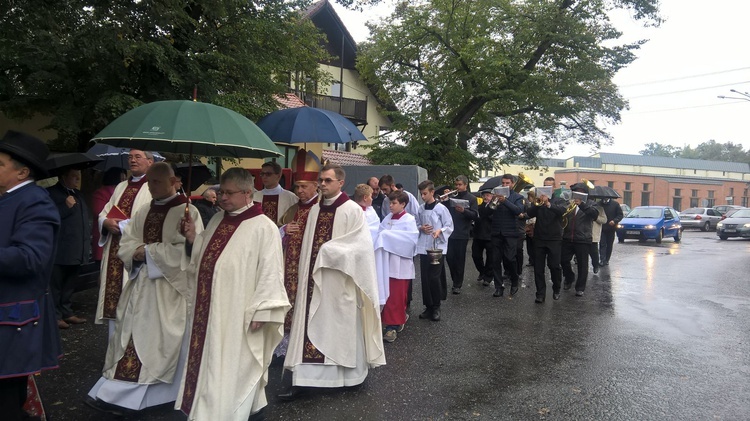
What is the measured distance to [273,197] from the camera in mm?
6059

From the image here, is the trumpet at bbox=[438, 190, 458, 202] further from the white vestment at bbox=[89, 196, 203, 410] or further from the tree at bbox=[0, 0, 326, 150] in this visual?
the white vestment at bbox=[89, 196, 203, 410]

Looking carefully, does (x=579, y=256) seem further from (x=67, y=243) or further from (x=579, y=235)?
(x=67, y=243)

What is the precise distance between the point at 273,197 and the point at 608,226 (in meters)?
10.0

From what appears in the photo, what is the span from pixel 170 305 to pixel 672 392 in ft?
14.2

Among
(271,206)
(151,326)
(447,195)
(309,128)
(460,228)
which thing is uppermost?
(309,128)

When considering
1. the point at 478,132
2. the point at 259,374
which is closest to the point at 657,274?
the point at 259,374

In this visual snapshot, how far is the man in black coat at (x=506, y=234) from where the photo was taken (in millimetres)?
9578

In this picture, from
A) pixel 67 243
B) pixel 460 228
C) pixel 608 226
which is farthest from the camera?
pixel 608 226

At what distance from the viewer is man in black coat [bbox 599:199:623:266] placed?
521 inches

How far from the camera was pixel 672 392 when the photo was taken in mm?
5008

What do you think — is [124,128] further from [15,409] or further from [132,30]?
[132,30]

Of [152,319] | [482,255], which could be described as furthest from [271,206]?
[482,255]

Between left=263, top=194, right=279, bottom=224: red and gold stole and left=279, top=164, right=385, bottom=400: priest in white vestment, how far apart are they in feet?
3.52

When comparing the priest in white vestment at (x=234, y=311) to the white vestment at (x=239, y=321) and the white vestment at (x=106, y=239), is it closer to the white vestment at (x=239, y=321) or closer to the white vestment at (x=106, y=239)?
the white vestment at (x=239, y=321)
